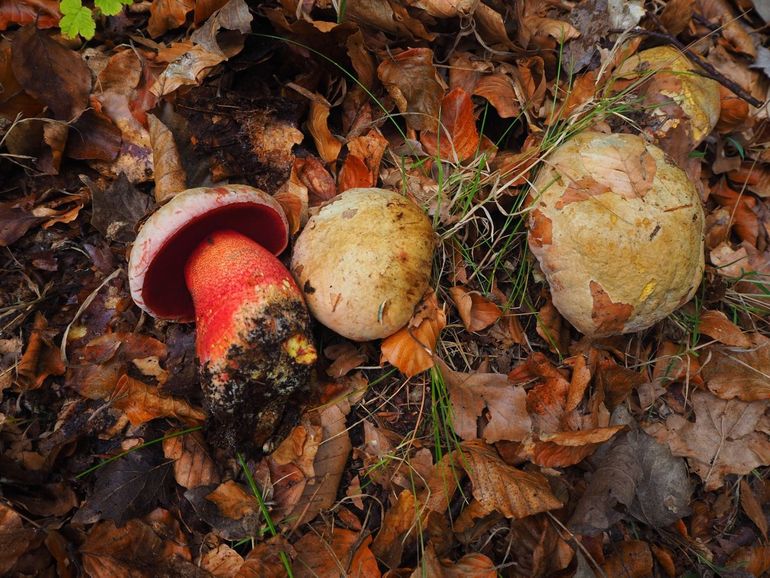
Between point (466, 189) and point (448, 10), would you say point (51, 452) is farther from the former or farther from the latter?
point (448, 10)

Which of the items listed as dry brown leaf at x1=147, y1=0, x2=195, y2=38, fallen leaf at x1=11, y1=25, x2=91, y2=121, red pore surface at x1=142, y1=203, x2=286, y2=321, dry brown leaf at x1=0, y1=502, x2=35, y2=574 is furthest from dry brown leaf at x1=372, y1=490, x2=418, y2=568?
dry brown leaf at x1=147, y1=0, x2=195, y2=38

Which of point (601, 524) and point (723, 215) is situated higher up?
point (723, 215)

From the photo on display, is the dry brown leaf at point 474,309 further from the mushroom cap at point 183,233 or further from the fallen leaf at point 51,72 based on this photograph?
the fallen leaf at point 51,72

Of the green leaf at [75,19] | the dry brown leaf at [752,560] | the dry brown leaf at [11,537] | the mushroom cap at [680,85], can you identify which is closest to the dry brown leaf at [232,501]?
the dry brown leaf at [11,537]

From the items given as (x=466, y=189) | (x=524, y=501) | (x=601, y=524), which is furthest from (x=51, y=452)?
(x=601, y=524)

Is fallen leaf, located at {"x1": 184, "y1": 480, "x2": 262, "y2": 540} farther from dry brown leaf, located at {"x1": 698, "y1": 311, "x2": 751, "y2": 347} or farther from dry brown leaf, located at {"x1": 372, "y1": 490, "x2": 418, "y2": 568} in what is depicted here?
dry brown leaf, located at {"x1": 698, "y1": 311, "x2": 751, "y2": 347}

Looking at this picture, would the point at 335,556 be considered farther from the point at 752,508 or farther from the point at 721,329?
the point at 721,329

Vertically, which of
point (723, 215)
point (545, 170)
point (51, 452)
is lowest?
point (51, 452)
